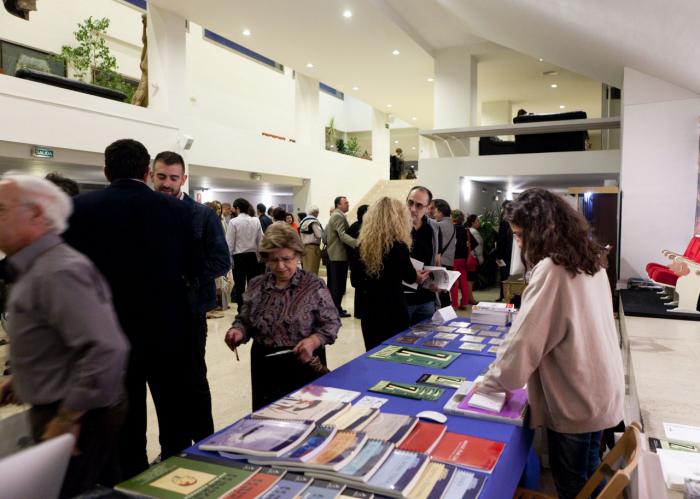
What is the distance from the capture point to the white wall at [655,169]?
647cm

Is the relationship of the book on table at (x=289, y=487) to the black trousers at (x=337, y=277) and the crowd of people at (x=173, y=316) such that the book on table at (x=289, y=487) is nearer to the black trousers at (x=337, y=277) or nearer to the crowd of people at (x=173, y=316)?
the crowd of people at (x=173, y=316)

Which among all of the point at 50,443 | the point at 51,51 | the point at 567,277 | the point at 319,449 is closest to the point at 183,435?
the point at 319,449

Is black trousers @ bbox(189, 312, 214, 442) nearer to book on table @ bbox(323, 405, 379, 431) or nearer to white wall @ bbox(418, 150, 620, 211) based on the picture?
book on table @ bbox(323, 405, 379, 431)

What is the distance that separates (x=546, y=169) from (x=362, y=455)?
852 centimetres

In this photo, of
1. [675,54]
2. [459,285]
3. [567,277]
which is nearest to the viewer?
[567,277]

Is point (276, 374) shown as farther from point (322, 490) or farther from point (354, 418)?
point (322, 490)

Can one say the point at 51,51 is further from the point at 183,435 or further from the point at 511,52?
the point at 183,435

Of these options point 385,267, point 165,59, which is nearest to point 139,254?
point 385,267

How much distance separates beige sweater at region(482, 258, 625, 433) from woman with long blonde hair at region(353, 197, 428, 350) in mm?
1332

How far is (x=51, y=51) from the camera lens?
11156 mm

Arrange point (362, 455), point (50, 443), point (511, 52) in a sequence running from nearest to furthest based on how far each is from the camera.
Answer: point (50, 443), point (362, 455), point (511, 52)

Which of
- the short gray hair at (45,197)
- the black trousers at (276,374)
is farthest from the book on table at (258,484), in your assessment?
the black trousers at (276,374)

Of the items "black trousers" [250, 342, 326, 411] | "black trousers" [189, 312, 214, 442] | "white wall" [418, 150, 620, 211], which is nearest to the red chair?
"white wall" [418, 150, 620, 211]

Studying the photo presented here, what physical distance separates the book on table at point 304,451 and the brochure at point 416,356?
35.8 inches
